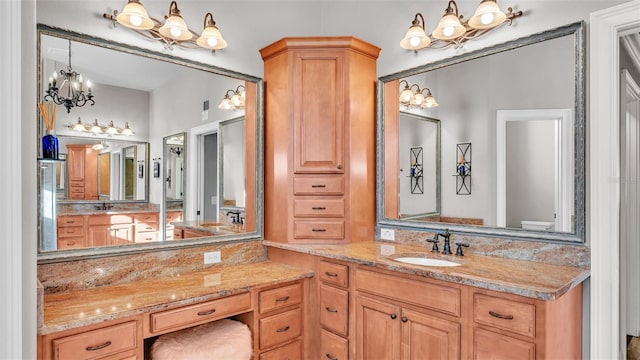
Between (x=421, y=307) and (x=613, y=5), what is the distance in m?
1.84

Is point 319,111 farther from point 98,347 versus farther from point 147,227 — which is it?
point 98,347

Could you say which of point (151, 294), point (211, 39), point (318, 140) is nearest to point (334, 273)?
point (318, 140)

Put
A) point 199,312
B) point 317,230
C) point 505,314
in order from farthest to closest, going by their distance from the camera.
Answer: point 317,230
point 199,312
point 505,314

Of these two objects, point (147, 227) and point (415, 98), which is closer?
point (147, 227)

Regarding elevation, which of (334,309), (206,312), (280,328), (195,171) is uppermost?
(195,171)

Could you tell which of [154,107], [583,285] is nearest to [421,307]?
[583,285]

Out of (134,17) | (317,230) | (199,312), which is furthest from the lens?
(317,230)

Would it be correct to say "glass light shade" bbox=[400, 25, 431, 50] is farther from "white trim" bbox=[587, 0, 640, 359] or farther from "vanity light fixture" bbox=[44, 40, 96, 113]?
"vanity light fixture" bbox=[44, 40, 96, 113]

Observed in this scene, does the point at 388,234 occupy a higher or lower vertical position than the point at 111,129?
lower

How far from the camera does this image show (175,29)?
229 cm

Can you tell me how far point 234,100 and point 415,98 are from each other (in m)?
1.35

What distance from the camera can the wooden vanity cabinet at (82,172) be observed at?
82.3 inches

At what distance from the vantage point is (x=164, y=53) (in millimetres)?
2350
